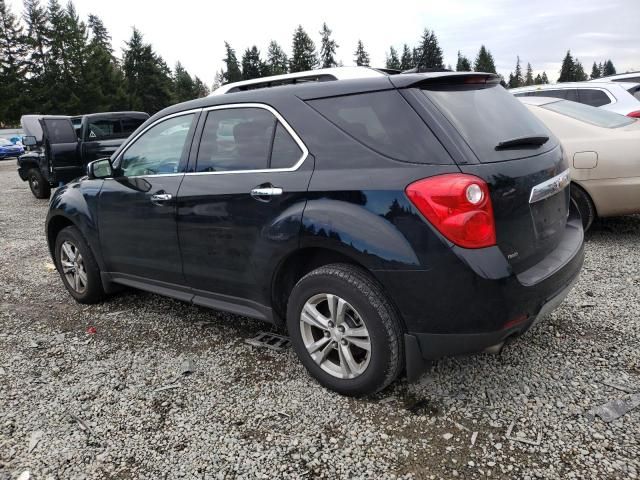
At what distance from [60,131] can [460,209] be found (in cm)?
1088

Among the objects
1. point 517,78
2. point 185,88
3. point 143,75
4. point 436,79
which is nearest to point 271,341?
point 436,79

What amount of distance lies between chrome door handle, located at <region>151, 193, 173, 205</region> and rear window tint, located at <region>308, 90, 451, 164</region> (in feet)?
4.35

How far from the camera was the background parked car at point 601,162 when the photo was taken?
4859 millimetres

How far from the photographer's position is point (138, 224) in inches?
149

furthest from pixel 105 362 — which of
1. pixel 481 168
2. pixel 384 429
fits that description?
pixel 481 168

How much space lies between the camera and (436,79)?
265 cm

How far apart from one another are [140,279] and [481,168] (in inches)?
110

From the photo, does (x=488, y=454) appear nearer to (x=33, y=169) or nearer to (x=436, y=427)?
(x=436, y=427)

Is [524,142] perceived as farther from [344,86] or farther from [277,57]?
[277,57]

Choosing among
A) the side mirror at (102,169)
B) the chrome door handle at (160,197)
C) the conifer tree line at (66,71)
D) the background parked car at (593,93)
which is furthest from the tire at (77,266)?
the conifer tree line at (66,71)

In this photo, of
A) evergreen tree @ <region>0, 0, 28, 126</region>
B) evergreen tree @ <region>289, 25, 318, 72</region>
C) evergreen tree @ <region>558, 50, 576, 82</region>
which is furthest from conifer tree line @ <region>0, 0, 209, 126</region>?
evergreen tree @ <region>558, 50, 576, 82</region>

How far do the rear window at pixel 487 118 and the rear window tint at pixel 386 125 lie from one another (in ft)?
0.50

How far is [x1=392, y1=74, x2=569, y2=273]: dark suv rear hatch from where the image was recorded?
241 centimetres

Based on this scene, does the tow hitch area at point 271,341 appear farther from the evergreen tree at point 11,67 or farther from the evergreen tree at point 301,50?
the evergreen tree at point 301,50
